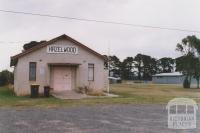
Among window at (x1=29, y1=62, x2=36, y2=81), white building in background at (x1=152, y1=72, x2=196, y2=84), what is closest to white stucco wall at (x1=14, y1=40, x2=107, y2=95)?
window at (x1=29, y1=62, x2=36, y2=81)

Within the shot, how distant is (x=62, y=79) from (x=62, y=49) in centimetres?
251

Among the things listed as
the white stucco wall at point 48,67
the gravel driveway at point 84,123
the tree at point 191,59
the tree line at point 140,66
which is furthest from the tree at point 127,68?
the gravel driveway at point 84,123

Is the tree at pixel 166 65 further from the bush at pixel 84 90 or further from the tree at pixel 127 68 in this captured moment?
the bush at pixel 84 90

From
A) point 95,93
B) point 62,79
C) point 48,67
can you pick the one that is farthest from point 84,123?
point 62,79

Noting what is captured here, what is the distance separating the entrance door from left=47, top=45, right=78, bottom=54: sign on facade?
1.42m

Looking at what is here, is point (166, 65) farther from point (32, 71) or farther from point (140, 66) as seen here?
point (32, 71)

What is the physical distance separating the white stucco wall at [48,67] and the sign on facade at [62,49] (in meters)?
0.25

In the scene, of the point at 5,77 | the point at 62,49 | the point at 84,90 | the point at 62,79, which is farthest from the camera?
the point at 5,77

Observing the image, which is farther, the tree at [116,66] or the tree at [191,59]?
the tree at [116,66]

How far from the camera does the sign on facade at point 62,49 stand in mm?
30500

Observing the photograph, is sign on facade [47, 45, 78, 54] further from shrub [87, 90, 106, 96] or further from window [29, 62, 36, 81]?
shrub [87, 90, 106, 96]

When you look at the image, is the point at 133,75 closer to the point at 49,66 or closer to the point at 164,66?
the point at 164,66

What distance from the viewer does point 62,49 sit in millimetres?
30844

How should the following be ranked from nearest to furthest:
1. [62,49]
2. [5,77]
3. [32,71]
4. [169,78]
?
[32,71], [62,49], [5,77], [169,78]
